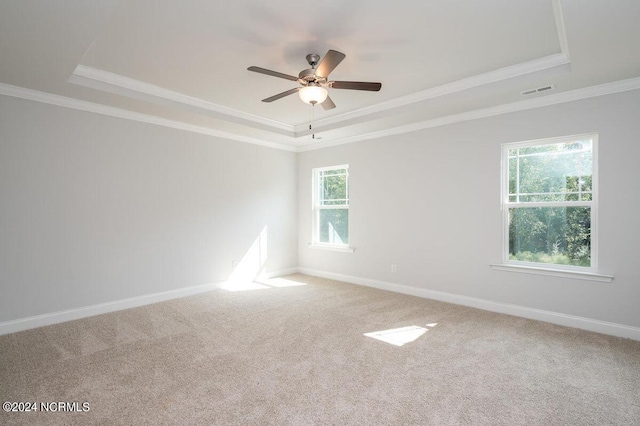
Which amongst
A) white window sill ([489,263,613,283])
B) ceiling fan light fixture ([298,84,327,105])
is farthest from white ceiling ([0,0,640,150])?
white window sill ([489,263,613,283])

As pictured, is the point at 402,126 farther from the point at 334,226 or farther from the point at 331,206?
the point at 334,226

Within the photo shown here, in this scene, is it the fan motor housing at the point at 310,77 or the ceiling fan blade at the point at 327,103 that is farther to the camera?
the ceiling fan blade at the point at 327,103

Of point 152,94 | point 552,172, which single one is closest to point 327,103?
point 152,94

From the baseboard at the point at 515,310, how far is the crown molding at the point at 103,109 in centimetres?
322

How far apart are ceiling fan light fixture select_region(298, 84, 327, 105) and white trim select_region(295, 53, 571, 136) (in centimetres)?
156

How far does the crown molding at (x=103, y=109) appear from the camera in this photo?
3422 mm

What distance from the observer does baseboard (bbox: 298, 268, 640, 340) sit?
10.7 ft

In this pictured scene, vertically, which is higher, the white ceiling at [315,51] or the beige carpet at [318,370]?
the white ceiling at [315,51]

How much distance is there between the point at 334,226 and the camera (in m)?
6.02

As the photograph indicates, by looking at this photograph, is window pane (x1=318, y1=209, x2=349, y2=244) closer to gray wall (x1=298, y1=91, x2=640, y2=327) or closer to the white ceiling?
gray wall (x1=298, y1=91, x2=640, y2=327)

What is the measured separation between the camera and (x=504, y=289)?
3998 mm

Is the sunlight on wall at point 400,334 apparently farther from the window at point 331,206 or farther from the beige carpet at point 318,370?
the window at point 331,206

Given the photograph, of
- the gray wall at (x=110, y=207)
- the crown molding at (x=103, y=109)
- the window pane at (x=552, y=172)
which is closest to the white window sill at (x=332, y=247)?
the gray wall at (x=110, y=207)

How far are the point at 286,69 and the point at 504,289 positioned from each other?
141 inches
